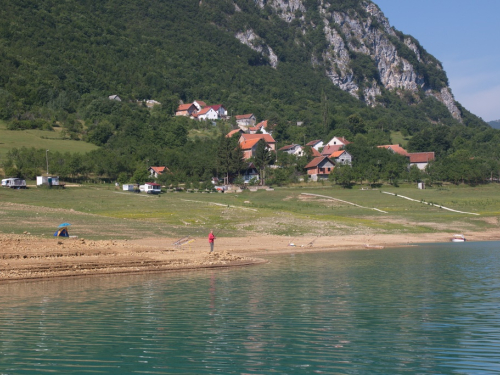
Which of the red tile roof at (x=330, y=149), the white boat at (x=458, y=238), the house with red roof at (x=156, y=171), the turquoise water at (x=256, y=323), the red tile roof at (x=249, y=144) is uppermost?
the red tile roof at (x=249, y=144)

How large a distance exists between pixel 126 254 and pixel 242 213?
27.8 metres

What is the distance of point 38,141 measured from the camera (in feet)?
381

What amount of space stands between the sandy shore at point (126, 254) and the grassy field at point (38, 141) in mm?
74262

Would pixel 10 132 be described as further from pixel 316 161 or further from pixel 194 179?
pixel 316 161

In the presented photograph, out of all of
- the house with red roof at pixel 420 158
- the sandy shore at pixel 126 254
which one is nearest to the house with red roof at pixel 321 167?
the house with red roof at pixel 420 158

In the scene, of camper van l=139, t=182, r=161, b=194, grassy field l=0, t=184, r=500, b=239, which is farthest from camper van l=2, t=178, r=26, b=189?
camper van l=139, t=182, r=161, b=194

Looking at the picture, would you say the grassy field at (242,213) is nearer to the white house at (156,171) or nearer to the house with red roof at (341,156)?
the white house at (156,171)

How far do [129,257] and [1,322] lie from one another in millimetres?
14727

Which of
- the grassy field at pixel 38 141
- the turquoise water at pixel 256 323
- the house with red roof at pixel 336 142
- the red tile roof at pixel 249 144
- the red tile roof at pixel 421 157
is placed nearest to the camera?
the turquoise water at pixel 256 323

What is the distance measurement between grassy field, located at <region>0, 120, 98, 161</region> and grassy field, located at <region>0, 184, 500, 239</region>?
29.4 metres

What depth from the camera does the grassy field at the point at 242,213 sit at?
159ft

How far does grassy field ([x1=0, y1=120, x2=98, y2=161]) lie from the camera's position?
110188 mm

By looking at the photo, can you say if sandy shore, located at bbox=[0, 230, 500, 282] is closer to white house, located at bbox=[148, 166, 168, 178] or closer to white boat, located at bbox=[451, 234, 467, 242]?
white boat, located at bbox=[451, 234, 467, 242]

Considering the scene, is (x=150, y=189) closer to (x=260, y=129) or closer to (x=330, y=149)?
(x=330, y=149)
